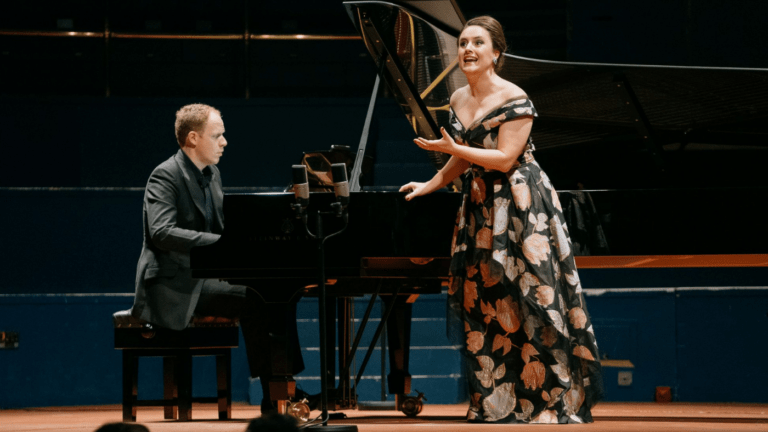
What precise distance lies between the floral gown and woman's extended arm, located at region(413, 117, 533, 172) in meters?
0.04

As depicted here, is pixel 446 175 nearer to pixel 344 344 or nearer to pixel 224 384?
pixel 344 344

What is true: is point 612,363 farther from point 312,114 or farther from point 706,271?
point 312,114

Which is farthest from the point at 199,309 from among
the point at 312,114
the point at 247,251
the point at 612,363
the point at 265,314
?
the point at 312,114

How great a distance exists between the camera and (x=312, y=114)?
687 centimetres

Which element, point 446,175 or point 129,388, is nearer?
point 446,175

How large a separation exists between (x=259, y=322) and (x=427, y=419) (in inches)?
27.6

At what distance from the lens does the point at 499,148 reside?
238cm

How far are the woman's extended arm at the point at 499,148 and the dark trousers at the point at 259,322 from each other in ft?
2.80

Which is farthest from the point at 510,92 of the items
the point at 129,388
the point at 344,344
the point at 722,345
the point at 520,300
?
the point at 722,345

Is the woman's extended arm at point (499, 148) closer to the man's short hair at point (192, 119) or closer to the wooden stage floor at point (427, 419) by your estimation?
the wooden stage floor at point (427, 419)

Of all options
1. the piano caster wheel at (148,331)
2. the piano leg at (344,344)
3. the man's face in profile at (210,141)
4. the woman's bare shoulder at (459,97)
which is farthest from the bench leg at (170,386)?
the woman's bare shoulder at (459,97)

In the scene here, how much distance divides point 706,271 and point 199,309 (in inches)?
164

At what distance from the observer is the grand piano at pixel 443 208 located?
2762 mm

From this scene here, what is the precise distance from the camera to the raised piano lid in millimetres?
2836
